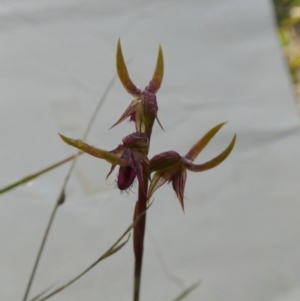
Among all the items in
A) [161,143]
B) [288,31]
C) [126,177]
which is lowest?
[126,177]

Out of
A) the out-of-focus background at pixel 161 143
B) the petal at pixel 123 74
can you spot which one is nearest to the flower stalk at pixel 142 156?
the petal at pixel 123 74

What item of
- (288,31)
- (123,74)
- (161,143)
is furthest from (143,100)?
(288,31)

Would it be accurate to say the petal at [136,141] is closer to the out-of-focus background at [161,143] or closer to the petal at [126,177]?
the petal at [126,177]

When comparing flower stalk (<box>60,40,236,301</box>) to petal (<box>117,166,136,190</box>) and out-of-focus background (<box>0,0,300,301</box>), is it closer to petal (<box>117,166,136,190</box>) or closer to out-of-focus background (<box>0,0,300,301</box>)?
petal (<box>117,166,136,190</box>)

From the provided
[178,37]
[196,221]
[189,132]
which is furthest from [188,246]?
[178,37]

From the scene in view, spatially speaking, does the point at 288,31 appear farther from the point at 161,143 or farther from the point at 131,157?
the point at 131,157

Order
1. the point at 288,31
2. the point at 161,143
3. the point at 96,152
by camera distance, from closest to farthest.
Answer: the point at 96,152 → the point at 161,143 → the point at 288,31

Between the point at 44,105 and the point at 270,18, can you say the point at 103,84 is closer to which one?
the point at 44,105
